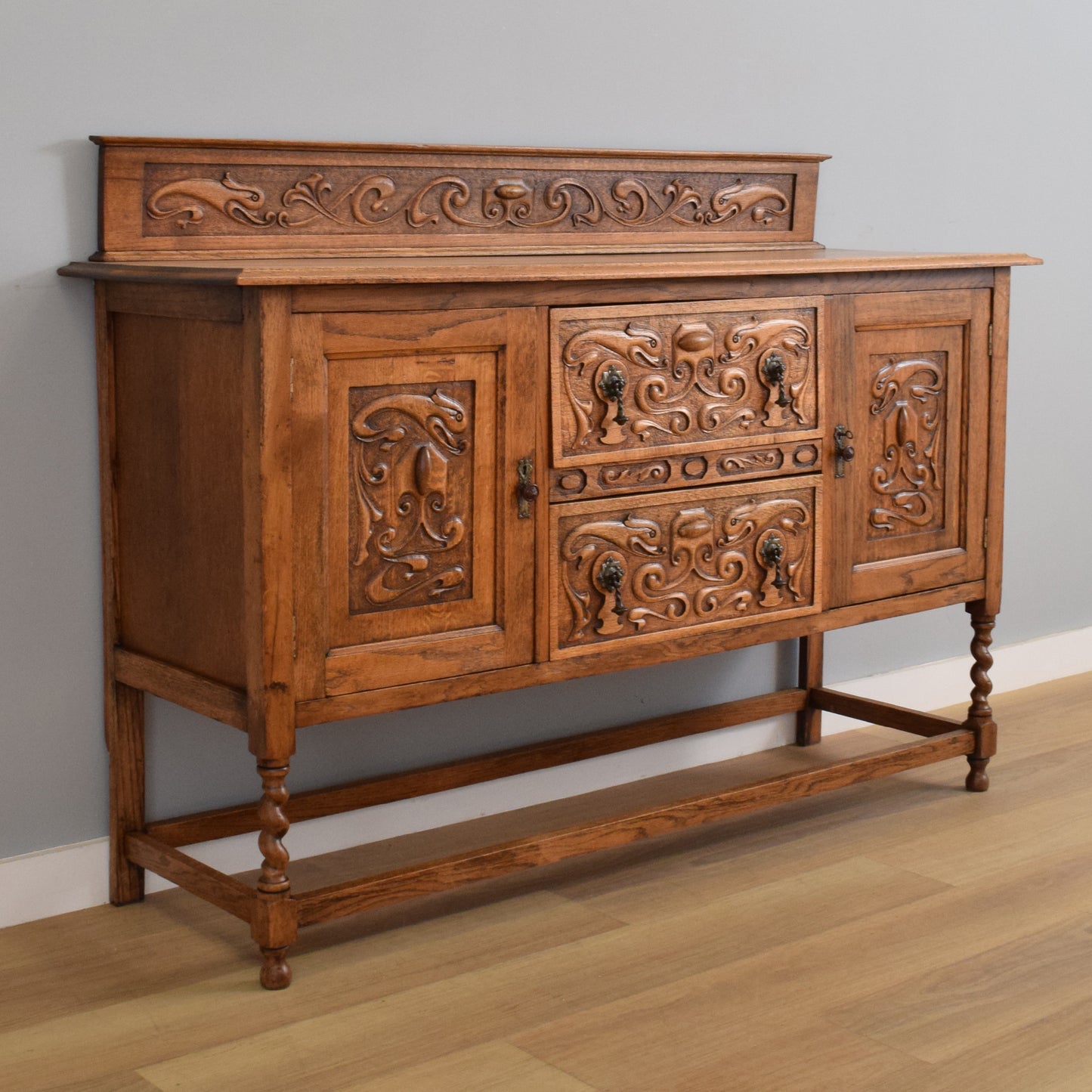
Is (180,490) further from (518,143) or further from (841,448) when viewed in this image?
(841,448)

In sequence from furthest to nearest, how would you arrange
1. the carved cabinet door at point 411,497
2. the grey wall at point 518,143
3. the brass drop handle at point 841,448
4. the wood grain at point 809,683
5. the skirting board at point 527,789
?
the wood grain at point 809,683 → the brass drop handle at point 841,448 → the skirting board at point 527,789 → the grey wall at point 518,143 → the carved cabinet door at point 411,497

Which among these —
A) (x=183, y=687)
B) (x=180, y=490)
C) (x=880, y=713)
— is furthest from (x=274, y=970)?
(x=880, y=713)

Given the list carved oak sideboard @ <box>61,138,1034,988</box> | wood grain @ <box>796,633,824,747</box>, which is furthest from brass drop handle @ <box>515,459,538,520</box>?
wood grain @ <box>796,633,824,747</box>

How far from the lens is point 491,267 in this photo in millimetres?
2238

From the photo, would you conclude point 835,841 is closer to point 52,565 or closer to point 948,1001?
point 948,1001

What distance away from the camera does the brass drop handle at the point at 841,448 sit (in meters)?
2.70

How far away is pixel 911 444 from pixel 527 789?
98 cm

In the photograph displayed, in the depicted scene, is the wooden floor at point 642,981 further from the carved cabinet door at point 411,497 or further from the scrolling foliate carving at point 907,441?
the scrolling foliate carving at point 907,441

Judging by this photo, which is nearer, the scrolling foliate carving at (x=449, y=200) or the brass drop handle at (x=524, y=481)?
the brass drop handle at (x=524, y=481)

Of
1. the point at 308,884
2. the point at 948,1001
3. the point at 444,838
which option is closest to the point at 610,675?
the point at 444,838

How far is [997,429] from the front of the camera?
2.96m

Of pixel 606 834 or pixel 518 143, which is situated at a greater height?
pixel 518 143

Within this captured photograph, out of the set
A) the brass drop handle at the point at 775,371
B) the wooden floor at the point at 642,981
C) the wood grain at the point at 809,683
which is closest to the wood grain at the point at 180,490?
the wooden floor at the point at 642,981

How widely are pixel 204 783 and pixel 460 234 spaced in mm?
1046
